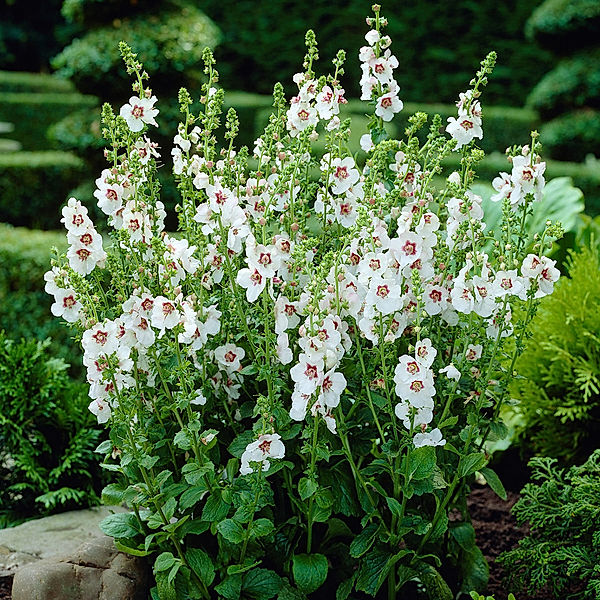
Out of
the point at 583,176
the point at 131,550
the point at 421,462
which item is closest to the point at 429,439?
the point at 421,462

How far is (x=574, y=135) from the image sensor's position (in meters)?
7.42

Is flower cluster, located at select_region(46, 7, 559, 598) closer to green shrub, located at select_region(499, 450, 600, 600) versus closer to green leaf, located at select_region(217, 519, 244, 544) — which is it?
green leaf, located at select_region(217, 519, 244, 544)

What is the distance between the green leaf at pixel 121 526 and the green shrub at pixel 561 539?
3.15ft

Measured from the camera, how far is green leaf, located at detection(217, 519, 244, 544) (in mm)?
1784

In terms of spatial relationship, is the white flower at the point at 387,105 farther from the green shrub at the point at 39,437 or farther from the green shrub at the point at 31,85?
the green shrub at the point at 31,85

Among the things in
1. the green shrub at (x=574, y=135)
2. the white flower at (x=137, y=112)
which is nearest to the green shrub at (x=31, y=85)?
the green shrub at (x=574, y=135)

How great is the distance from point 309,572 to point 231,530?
0.21 metres

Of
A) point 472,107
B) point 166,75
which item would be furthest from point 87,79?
point 472,107

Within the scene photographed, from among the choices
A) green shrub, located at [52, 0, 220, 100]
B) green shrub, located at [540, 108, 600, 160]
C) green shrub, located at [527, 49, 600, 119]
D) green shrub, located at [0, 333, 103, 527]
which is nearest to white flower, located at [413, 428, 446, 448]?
green shrub, located at [0, 333, 103, 527]

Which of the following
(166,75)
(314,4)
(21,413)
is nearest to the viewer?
(21,413)

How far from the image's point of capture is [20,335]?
4375 mm

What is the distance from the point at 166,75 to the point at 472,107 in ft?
11.7

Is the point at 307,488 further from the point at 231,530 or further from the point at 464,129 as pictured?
the point at 464,129

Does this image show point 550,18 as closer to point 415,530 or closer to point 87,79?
point 87,79
